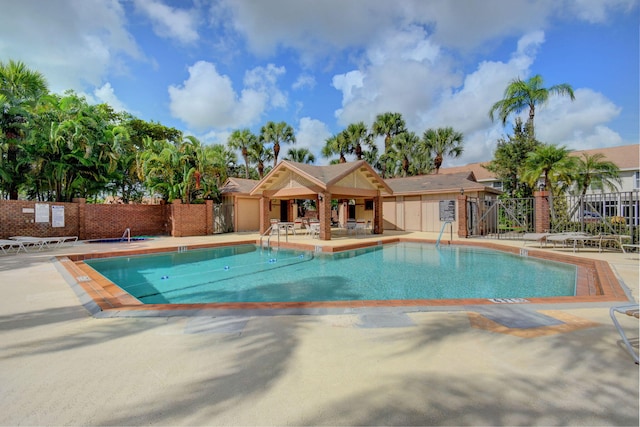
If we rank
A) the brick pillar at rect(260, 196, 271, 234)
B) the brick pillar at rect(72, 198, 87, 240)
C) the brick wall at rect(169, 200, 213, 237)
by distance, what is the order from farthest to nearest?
the brick wall at rect(169, 200, 213, 237), the brick pillar at rect(260, 196, 271, 234), the brick pillar at rect(72, 198, 87, 240)

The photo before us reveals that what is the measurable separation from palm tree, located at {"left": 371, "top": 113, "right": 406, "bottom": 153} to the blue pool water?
63.2 feet

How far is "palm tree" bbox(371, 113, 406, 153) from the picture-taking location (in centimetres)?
3061

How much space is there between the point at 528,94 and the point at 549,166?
7092 mm

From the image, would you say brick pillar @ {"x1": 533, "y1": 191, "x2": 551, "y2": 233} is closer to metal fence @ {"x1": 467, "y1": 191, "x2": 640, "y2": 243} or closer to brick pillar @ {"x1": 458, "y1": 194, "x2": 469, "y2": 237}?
metal fence @ {"x1": 467, "y1": 191, "x2": 640, "y2": 243}

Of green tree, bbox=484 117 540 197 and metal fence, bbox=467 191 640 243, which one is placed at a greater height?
green tree, bbox=484 117 540 197

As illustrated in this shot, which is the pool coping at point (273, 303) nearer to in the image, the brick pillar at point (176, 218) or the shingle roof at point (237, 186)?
the brick pillar at point (176, 218)

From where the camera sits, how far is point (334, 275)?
9.35 metres

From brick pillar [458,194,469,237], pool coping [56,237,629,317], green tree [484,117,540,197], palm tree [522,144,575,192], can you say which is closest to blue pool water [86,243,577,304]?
pool coping [56,237,629,317]

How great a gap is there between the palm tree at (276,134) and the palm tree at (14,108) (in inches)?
659

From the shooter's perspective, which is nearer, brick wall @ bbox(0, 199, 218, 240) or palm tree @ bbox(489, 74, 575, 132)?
brick wall @ bbox(0, 199, 218, 240)

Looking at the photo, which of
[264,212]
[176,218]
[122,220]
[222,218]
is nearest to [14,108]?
[122,220]

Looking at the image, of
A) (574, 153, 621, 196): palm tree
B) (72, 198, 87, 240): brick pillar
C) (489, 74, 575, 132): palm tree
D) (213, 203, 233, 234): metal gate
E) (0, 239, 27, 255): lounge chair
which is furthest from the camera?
(213, 203, 233, 234): metal gate

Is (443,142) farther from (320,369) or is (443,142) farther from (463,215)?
(320,369)

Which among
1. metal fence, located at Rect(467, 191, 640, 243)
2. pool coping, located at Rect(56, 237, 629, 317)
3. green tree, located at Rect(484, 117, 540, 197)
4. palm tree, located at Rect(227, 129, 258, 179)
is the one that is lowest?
pool coping, located at Rect(56, 237, 629, 317)
